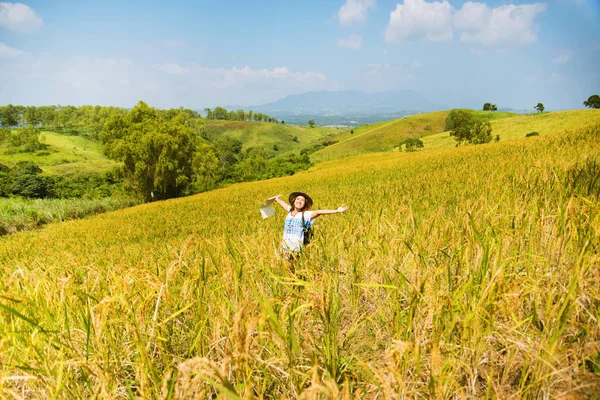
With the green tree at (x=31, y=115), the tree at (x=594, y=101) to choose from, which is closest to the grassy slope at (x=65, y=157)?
the green tree at (x=31, y=115)

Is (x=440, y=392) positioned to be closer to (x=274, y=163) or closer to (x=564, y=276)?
(x=564, y=276)

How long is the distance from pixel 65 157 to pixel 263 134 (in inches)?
3662

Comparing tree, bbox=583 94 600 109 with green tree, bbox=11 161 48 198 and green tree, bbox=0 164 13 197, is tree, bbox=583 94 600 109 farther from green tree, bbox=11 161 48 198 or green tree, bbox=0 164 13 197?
green tree, bbox=0 164 13 197

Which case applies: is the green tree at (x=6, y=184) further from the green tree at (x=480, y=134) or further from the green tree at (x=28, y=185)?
the green tree at (x=480, y=134)

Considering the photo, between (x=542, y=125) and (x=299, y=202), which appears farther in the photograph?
(x=542, y=125)

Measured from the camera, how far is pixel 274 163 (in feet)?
234

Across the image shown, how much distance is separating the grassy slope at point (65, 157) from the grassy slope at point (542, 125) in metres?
80.8

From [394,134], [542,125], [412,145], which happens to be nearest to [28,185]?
[412,145]

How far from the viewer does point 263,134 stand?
16288 cm

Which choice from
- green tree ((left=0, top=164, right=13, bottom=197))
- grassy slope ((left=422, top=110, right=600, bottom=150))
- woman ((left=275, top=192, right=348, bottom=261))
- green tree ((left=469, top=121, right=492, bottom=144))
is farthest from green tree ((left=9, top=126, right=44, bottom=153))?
woman ((left=275, top=192, right=348, bottom=261))

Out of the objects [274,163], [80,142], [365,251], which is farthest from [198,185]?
[80,142]

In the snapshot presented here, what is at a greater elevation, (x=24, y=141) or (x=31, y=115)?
(x=31, y=115)

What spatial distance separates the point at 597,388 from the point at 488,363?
43cm

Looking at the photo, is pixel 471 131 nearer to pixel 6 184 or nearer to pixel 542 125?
pixel 542 125
